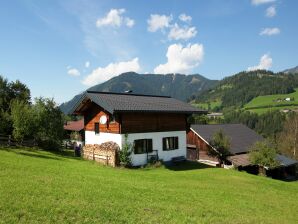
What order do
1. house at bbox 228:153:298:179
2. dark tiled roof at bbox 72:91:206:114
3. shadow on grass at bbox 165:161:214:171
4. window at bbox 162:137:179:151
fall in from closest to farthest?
dark tiled roof at bbox 72:91:206:114
shadow on grass at bbox 165:161:214:171
window at bbox 162:137:179:151
house at bbox 228:153:298:179

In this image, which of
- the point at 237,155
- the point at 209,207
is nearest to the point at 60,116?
the point at 237,155

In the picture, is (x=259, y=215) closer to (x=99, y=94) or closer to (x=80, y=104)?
(x=99, y=94)

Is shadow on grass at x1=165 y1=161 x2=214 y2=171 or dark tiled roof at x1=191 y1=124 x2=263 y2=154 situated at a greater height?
dark tiled roof at x1=191 y1=124 x2=263 y2=154

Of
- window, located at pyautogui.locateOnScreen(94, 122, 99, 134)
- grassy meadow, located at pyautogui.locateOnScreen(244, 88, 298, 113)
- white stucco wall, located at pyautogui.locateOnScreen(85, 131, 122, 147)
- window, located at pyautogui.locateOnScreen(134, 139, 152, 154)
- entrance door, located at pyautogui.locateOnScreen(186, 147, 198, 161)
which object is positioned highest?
grassy meadow, located at pyautogui.locateOnScreen(244, 88, 298, 113)

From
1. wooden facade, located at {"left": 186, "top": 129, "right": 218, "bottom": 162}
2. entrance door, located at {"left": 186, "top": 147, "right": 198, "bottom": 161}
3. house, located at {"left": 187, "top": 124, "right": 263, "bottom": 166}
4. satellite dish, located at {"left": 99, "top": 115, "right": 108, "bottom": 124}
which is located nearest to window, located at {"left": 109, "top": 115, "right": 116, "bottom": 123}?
satellite dish, located at {"left": 99, "top": 115, "right": 108, "bottom": 124}

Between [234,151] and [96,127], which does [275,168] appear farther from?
[96,127]

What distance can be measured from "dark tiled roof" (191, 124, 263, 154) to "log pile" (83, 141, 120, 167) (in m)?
15.2

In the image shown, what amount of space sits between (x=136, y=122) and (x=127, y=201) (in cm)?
1602

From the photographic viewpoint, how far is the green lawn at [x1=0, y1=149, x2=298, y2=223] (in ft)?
35.8

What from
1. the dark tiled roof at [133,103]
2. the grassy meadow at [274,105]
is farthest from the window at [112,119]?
the grassy meadow at [274,105]

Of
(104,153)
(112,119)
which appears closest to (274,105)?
(112,119)

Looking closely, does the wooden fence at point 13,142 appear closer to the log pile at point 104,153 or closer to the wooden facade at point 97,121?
the wooden facade at point 97,121

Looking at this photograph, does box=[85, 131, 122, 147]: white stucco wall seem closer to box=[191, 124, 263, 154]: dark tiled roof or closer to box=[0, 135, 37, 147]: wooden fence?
box=[0, 135, 37, 147]: wooden fence

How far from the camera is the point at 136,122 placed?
29297 mm
